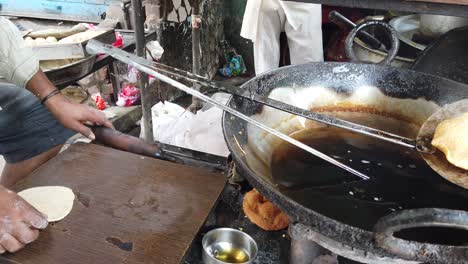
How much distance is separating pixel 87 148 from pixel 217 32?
406 cm

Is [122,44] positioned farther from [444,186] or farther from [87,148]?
[444,186]

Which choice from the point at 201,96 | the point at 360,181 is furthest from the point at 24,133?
the point at 360,181

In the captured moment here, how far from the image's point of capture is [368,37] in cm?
243

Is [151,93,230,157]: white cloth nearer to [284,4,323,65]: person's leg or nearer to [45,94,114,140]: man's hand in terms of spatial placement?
[45,94,114,140]: man's hand

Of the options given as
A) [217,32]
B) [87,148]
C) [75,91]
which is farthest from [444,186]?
[217,32]

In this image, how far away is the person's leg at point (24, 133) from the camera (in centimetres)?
251

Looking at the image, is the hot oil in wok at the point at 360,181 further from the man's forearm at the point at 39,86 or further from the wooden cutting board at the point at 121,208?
the man's forearm at the point at 39,86

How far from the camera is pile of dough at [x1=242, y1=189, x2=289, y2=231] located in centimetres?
158

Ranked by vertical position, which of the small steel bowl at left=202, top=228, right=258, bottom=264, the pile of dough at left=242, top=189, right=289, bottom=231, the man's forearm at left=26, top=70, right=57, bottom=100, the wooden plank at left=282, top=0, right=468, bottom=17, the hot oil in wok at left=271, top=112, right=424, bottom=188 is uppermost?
the wooden plank at left=282, top=0, right=468, bottom=17

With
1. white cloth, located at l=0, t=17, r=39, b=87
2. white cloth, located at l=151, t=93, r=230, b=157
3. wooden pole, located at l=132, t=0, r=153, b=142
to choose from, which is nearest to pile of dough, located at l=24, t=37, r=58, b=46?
white cloth, located at l=0, t=17, r=39, b=87

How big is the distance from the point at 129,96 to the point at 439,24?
11.4ft

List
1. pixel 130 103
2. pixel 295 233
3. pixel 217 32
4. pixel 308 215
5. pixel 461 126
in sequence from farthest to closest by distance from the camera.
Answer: pixel 217 32 < pixel 130 103 < pixel 461 126 < pixel 295 233 < pixel 308 215

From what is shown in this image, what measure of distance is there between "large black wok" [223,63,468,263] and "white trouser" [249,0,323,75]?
77.3 inches

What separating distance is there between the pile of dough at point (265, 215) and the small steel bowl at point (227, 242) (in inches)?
3.6
